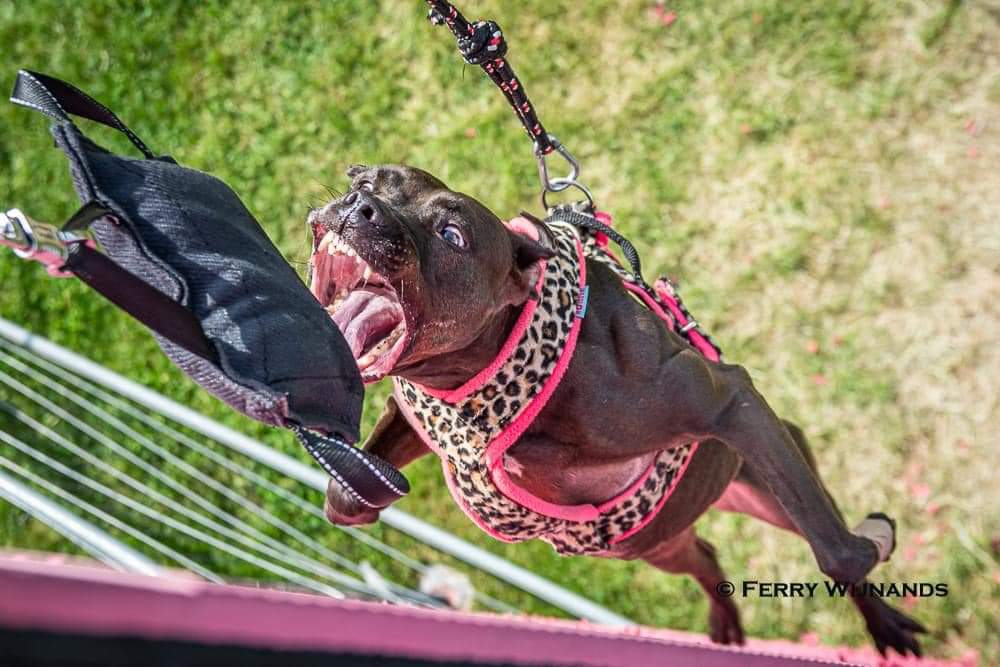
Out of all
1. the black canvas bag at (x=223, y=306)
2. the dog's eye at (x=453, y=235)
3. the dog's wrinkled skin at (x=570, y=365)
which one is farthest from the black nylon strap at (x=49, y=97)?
the dog's eye at (x=453, y=235)

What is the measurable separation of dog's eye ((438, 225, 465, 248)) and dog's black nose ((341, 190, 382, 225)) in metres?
0.21

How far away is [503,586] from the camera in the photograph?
4.88m

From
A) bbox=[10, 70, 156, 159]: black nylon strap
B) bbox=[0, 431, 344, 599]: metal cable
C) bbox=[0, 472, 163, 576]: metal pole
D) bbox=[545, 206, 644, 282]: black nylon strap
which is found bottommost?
bbox=[0, 472, 163, 576]: metal pole

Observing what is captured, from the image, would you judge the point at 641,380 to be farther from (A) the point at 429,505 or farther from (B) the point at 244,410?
(A) the point at 429,505

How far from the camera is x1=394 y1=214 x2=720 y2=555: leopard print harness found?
2.43m

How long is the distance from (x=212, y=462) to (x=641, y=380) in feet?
11.8

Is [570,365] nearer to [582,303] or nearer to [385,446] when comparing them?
[582,303]

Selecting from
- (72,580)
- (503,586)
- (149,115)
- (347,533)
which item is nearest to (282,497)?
(347,533)

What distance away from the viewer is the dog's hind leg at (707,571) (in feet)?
11.9

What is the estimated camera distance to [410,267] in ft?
7.47

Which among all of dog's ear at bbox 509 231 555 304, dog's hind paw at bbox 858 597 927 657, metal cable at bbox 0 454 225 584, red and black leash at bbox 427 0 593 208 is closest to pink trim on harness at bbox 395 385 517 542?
dog's ear at bbox 509 231 555 304

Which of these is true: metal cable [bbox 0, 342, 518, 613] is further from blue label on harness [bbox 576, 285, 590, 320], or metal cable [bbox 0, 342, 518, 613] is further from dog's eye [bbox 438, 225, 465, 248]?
dog's eye [bbox 438, 225, 465, 248]

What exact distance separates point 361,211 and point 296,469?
3.20 meters

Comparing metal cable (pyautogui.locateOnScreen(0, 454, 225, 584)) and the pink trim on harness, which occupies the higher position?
the pink trim on harness
